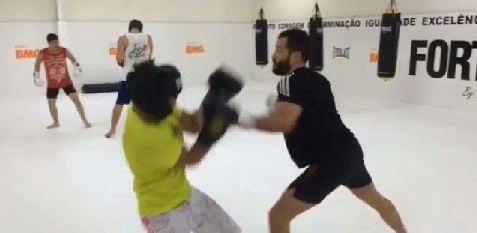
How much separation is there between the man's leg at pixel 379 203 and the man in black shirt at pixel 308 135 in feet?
0.66

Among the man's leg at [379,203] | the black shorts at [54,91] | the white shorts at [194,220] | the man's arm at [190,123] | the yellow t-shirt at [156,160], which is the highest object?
the man's arm at [190,123]

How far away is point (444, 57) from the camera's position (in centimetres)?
589

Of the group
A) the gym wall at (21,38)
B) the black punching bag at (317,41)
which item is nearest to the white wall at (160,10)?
the gym wall at (21,38)

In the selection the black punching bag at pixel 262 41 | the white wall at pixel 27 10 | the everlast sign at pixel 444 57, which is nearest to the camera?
the everlast sign at pixel 444 57

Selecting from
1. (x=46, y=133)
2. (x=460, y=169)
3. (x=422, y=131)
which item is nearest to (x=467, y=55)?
(x=422, y=131)

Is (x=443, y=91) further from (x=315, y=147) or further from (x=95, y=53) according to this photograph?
(x=95, y=53)

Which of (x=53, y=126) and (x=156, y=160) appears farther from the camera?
(x=53, y=126)

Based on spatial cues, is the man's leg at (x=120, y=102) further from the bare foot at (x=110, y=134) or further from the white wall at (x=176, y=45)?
the white wall at (x=176, y=45)

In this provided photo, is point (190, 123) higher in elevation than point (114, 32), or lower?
lower

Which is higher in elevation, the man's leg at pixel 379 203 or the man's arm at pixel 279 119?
the man's arm at pixel 279 119

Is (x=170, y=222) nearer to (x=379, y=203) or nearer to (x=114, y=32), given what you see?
(x=379, y=203)

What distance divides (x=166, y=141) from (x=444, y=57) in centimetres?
552

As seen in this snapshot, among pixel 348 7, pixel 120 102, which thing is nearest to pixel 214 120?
pixel 120 102

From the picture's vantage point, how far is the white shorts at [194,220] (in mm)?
1415
